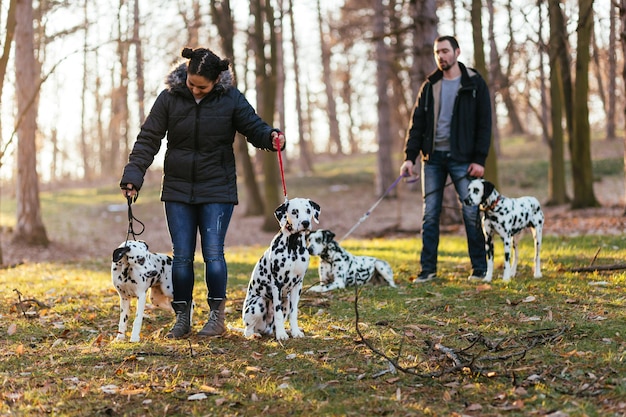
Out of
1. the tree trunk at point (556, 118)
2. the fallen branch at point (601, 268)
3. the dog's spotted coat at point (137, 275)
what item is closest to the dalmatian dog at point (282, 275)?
A: the dog's spotted coat at point (137, 275)

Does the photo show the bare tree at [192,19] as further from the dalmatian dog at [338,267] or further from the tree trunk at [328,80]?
the dalmatian dog at [338,267]

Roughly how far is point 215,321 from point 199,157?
58.6 inches

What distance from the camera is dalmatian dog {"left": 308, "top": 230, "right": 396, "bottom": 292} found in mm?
8719

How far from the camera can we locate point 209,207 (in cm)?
633

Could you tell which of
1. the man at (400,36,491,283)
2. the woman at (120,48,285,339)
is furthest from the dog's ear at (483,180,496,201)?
the woman at (120,48,285,339)

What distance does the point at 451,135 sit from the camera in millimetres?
8266

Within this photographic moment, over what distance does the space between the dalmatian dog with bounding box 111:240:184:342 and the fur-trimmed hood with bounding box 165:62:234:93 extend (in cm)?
143

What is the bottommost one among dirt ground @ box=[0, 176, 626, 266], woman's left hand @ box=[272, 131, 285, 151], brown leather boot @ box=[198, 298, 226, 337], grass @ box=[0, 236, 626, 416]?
grass @ box=[0, 236, 626, 416]

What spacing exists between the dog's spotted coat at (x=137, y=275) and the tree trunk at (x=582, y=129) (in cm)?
1336

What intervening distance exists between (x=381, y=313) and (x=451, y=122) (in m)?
2.52

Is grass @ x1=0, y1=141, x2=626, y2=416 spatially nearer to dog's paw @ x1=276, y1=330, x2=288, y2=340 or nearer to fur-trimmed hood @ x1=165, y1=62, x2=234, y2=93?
dog's paw @ x1=276, y1=330, x2=288, y2=340

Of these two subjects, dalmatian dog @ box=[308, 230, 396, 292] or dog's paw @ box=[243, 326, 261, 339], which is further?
dalmatian dog @ box=[308, 230, 396, 292]

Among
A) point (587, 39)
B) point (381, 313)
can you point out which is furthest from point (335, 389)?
point (587, 39)

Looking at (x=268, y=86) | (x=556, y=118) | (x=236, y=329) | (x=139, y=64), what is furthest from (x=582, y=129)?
(x=139, y=64)
